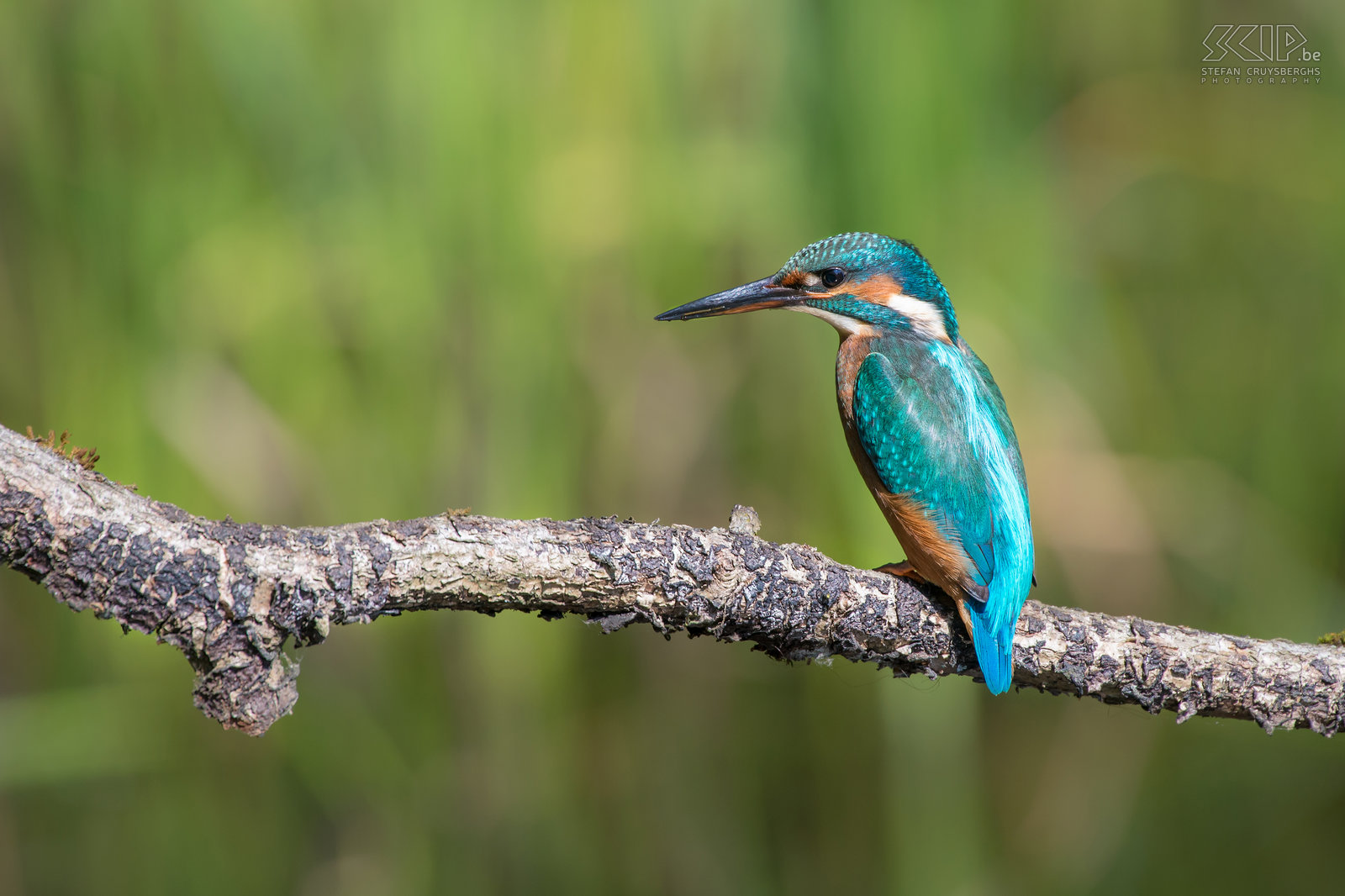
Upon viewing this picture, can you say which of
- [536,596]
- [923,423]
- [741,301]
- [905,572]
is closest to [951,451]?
[923,423]

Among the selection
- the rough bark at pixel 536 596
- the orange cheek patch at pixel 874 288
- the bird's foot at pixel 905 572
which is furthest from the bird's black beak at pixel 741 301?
the rough bark at pixel 536 596

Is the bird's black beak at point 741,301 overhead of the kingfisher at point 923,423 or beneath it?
overhead

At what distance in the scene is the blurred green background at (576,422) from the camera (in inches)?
99.3

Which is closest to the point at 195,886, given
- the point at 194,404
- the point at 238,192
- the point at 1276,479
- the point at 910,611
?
the point at 194,404

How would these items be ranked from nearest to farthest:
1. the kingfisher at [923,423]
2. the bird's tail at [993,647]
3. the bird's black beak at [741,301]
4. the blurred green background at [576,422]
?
the bird's tail at [993,647], the kingfisher at [923,423], the bird's black beak at [741,301], the blurred green background at [576,422]

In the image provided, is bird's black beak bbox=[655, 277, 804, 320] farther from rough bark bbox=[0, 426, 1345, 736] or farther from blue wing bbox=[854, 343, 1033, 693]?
rough bark bbox=[0, 426, 1345, 736]

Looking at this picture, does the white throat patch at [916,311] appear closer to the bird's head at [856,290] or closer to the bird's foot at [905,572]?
the bird's head at [856,290]

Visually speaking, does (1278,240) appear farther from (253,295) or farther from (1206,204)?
(253,295)

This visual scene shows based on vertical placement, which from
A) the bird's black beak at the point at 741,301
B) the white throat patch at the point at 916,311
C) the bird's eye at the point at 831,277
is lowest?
the white throat patch at the point at 916,311

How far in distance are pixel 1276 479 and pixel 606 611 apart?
7.95 ft

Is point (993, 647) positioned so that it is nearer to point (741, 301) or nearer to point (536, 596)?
point (536, 596)

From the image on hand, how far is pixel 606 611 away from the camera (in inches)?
51.1

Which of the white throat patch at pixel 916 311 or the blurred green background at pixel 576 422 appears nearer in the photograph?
the white throat patch at pixel 916 311

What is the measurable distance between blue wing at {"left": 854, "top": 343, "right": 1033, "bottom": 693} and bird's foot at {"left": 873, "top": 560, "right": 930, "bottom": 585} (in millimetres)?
109
